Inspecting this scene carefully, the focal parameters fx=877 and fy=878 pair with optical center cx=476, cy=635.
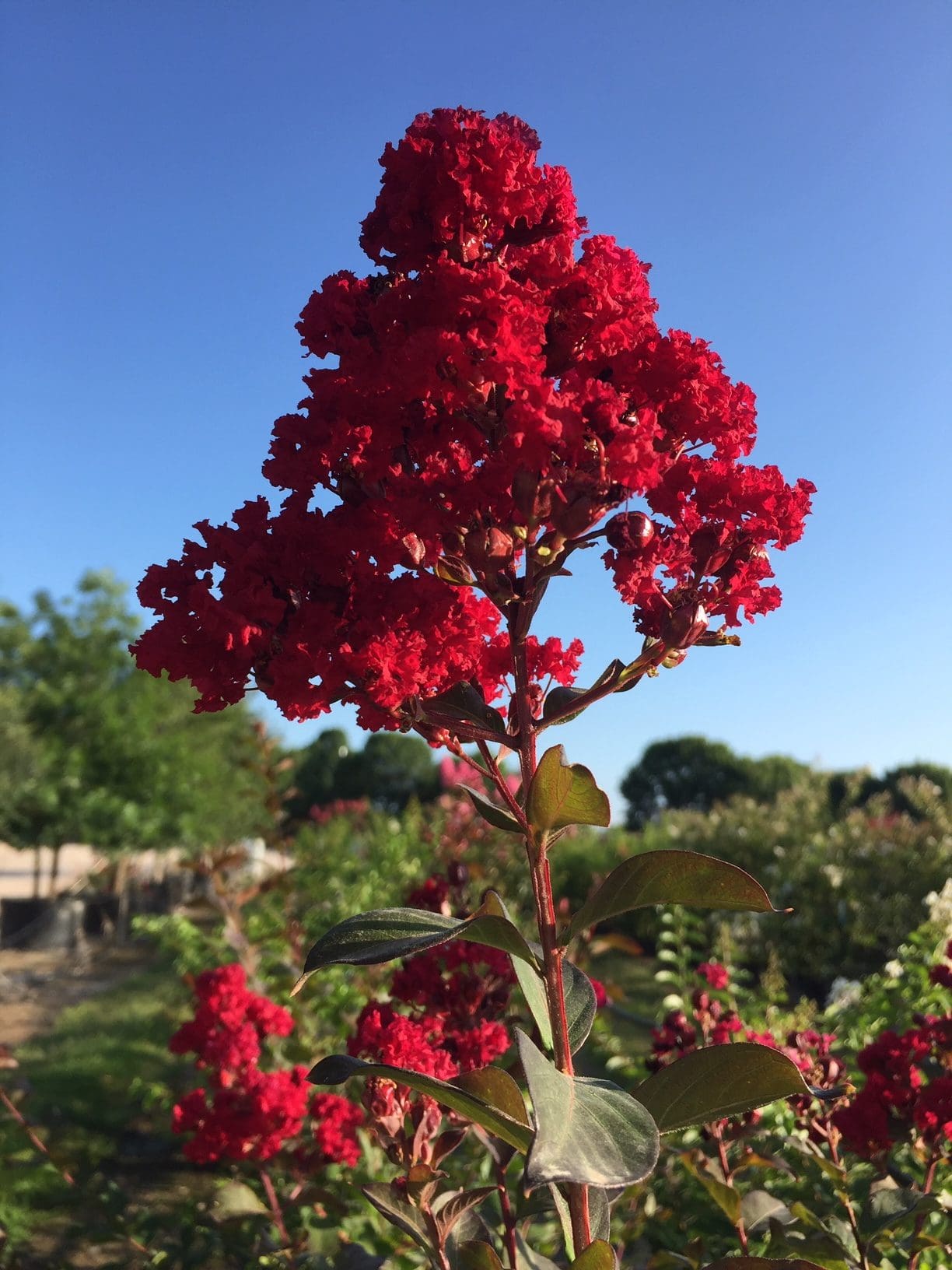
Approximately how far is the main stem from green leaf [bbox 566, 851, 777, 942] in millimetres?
57

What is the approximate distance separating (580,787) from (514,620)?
267 mm

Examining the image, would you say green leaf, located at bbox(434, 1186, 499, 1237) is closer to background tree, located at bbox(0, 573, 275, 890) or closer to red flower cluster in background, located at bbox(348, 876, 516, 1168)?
red flower cluster in background, located at bbox(348, 876, 516, 1168)

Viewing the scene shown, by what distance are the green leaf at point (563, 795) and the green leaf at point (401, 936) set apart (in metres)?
0.13

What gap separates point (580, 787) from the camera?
1121mm

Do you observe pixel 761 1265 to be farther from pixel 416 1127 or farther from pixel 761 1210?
pixel 761 1210

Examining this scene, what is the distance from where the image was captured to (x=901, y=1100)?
1.84 meters

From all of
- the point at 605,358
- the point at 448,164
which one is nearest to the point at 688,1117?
the point at 605,358

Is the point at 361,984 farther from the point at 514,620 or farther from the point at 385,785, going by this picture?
the point at 385,785


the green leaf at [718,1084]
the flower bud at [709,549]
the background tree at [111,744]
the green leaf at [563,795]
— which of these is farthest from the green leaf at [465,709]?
the background tree at [111,744]

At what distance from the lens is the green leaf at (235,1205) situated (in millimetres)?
2336

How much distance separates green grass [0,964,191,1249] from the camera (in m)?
3.21

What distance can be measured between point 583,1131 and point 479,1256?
1.68 ft

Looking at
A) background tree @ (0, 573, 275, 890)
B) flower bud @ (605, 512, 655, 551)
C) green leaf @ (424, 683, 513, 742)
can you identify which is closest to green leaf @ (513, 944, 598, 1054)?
green leaf @ (424, 683, 513, 742)

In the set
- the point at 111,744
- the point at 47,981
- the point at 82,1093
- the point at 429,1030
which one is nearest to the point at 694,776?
the point at 111,744
